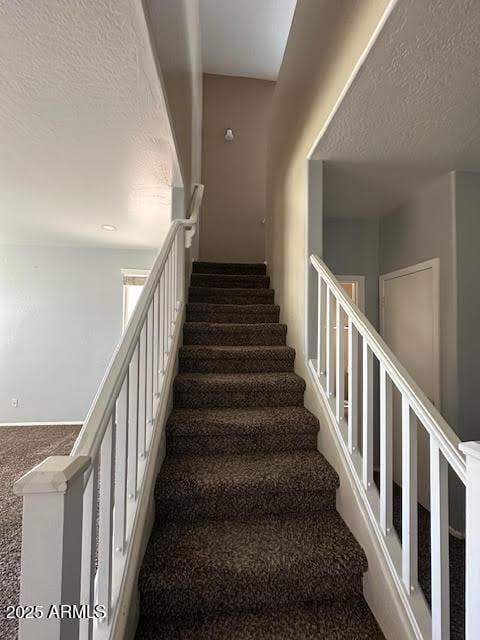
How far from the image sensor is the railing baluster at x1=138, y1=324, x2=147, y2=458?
1.29 meters

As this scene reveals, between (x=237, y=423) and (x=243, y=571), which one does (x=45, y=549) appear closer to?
(x=243, y=571)

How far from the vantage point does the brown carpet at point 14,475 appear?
4.63ft

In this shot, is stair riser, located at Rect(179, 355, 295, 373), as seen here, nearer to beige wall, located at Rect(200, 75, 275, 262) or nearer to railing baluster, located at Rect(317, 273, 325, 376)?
railing baluster, located at Rect(317, 273, 325, 376)

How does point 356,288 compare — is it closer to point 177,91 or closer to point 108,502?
point 177,91

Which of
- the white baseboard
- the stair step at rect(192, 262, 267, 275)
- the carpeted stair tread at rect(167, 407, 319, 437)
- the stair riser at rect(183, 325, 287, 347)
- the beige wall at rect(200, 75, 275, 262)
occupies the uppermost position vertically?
the beige wall at rect(200, 75, 275, 262)

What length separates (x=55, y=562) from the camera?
614mm

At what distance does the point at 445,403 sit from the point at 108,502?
228 cm

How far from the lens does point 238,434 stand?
69.8 inches

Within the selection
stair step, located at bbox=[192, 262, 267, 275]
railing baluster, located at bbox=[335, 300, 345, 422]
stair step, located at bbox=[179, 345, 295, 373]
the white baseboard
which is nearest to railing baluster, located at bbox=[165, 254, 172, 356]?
stair step, located at bbox=[179, 345, 295, 373]

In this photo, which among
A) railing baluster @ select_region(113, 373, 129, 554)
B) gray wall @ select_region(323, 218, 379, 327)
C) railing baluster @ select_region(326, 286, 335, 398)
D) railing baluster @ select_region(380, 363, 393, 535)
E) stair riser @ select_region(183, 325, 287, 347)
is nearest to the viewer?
railing baluster @ select_region(113, 373, 129, 554)

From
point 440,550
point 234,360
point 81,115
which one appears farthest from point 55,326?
point 440,550

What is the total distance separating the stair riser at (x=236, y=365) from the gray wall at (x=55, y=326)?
261 cm

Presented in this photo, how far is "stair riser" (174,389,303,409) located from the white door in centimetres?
111

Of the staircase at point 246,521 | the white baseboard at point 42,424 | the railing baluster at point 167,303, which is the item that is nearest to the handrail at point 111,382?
the railing baluster at point 167,303
